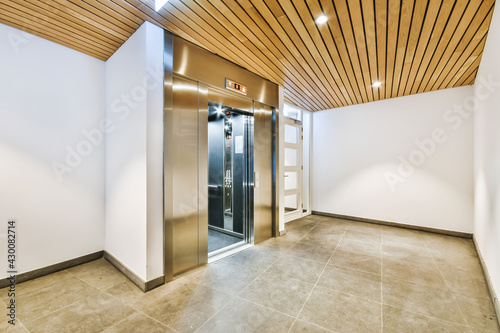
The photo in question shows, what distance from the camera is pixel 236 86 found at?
11.7ft

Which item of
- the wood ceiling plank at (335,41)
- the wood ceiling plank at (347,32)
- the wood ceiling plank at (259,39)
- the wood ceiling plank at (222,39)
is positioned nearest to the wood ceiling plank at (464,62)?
the wood ceiling plank at (347,32)

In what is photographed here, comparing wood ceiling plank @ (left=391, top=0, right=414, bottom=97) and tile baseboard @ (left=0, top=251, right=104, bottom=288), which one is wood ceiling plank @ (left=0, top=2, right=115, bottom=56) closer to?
tile baseboard @ (left=0, top=251, right=104, bottom=288)

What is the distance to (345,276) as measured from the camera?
2.90 m

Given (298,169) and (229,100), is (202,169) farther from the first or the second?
(298,169)

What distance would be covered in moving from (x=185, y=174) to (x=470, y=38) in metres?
4.06

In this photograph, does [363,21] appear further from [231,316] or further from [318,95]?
[231,316]

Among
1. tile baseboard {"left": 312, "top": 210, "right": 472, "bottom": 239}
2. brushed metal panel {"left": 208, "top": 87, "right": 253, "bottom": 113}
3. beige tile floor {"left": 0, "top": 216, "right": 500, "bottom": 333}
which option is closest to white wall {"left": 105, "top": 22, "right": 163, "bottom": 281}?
beige tile floor {"left": 0, "top": 216, "right": 500, "bottom": 333}

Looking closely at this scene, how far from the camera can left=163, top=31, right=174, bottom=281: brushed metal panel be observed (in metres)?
2.64

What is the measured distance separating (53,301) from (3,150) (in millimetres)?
1843

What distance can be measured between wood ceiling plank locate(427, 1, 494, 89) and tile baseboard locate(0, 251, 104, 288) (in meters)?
5.73

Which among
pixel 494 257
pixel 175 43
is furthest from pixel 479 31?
pixel 175 43

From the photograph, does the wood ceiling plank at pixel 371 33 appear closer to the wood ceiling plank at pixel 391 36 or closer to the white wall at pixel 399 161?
the wood ceiling plank at pixel 391 36

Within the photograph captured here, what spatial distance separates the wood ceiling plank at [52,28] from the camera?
2.32 meters

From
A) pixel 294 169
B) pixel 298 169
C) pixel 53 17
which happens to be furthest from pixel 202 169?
pixel 298 169
